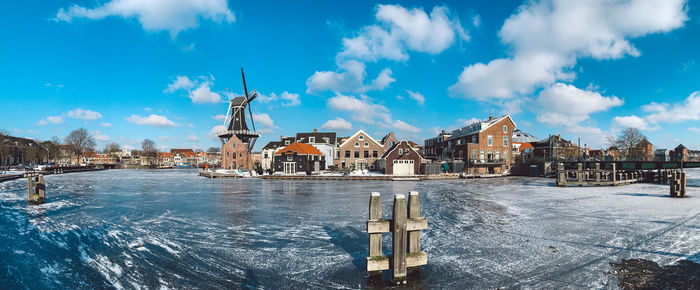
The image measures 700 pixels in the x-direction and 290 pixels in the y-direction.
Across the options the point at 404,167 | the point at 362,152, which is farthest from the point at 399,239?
the point at 362,152

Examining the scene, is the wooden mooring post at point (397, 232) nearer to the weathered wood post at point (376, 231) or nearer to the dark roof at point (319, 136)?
the weathered wood post at point (376, 231)

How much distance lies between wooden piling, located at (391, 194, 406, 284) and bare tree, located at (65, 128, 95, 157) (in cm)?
11674

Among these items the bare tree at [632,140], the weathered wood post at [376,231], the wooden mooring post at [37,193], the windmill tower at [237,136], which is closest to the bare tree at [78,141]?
the windmill tower at [237,136]

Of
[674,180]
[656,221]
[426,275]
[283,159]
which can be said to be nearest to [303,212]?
[426,275]

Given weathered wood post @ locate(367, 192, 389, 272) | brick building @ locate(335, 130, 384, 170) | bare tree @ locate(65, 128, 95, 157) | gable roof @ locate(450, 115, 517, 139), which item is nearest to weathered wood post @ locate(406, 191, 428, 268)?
weathered wood post @ locate(367, 192, 389, 272)

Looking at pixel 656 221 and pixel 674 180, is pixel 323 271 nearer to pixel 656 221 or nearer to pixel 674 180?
pixel 656 221

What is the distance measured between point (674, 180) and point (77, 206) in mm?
37655

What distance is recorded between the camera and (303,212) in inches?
627

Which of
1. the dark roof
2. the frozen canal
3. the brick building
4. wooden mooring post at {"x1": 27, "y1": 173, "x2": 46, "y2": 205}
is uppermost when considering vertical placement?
the dark roof

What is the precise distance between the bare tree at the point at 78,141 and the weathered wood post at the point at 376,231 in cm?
11641

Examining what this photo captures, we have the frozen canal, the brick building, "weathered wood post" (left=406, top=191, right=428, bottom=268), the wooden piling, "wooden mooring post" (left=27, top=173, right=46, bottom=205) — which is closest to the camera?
the wooden piling

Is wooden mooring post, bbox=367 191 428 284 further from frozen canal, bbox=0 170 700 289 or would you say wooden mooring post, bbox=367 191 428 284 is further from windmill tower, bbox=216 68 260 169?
windmill tower, bbox=216 68 260 169

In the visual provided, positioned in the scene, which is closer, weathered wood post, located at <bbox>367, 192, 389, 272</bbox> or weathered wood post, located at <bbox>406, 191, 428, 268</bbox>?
weathered wood post, located at <bbox>367, 192, 389, 272</bbox>

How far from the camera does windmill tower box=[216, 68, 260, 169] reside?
225 feet
